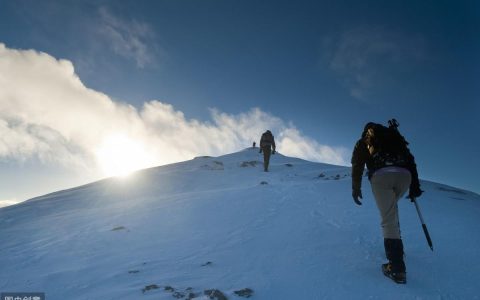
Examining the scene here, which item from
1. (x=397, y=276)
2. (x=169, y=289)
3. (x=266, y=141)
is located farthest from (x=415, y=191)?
(x=266, y=141)

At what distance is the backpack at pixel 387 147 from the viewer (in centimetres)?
476

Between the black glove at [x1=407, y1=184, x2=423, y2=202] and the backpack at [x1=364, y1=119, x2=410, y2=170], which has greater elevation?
the backpack at [x1=364, y1=119, x2=410, y2=170]

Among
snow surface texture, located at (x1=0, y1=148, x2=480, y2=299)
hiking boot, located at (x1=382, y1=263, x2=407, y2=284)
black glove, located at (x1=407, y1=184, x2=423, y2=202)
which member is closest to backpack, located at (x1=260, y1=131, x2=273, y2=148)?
snow surface texture, located at (x1=0, y1=148, x2=480, y2=299)

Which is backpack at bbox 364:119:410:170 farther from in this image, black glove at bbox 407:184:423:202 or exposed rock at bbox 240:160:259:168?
exposed rock at bbox 240:160:259:168

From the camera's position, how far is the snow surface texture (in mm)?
4301

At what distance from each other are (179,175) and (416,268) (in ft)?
51.6

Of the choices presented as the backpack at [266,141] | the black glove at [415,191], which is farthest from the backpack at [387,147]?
the backpack at [266,141]

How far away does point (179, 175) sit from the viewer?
19.3 m

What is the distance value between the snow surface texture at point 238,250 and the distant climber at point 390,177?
509 millimetres

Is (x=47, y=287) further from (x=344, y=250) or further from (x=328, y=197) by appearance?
(x=328, y=197)

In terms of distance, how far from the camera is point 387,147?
4.85 meters

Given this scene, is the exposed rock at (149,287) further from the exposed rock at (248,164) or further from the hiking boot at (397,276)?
the exposed rock at (248,164)

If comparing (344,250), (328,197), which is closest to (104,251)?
(344,250)

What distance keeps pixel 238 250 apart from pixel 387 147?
3.06 meters
